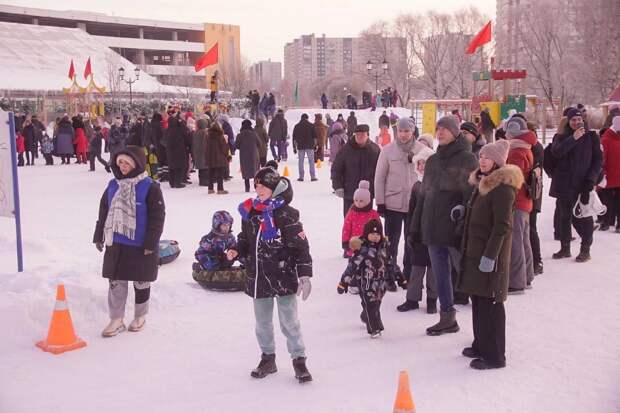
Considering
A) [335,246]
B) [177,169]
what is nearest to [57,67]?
[177,169]

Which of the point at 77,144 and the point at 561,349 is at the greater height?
the point at 77,144

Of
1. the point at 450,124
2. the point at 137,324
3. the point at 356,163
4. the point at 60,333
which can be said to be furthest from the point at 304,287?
the point at 356,163

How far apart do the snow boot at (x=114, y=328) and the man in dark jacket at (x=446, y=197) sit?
2.77 m

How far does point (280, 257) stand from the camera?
453 cm

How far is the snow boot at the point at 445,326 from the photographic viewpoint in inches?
217

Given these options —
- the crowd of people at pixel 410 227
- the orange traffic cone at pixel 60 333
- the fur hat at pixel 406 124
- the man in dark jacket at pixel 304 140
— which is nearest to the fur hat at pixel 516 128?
the crowd of people at pixel 410 227

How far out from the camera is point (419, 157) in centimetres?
618

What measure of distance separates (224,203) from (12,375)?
8564 millimetres

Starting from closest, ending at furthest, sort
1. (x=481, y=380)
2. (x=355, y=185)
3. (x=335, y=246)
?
(x=481, y=380) < (x=355, y=185) < (x=335, y=246)

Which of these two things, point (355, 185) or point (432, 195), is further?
point (355, 185)

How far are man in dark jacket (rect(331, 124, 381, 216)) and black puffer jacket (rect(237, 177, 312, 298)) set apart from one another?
139 inches

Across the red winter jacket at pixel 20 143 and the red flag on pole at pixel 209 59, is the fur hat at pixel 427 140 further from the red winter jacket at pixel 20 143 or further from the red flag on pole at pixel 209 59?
the red winter jacket at pixel 20 143


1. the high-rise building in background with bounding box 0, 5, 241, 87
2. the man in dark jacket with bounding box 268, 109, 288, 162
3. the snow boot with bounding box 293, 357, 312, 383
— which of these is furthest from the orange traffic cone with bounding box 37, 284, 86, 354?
the high-rise building in background with bounding box 0, 5, 241, 87

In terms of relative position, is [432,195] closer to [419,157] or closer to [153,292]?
[419,157]
